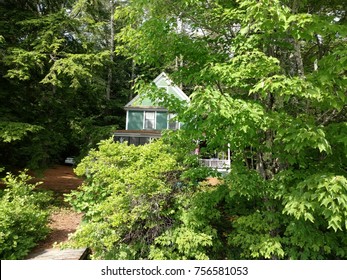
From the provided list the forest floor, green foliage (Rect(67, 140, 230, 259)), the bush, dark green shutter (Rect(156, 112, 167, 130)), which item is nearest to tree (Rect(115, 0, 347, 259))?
green foliage (Rect(67, 140, 230, 259))

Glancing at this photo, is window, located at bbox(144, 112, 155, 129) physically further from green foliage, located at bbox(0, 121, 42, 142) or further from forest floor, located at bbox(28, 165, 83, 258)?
green foliage, located at bbox(0, 121, 42, 142)

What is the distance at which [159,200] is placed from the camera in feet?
15.7

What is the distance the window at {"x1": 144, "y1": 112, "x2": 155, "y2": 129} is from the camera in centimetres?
1906

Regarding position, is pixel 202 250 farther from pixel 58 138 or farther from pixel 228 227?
pixel 58 138

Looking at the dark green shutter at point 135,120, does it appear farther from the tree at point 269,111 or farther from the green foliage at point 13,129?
the tree at point 269,111

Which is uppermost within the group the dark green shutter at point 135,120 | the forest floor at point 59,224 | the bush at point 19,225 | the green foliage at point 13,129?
the dark green shutter at point 135,120

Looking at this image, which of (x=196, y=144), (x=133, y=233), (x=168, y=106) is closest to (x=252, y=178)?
(x=196, y=144)

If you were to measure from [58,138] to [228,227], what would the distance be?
7.79 m

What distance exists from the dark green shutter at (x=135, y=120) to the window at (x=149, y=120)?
40 cm

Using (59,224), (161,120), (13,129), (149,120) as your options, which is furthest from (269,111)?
(149,120)

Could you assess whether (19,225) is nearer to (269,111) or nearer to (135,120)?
(269,111)

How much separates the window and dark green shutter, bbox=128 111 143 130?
0.40m

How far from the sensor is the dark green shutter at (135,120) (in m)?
19.2

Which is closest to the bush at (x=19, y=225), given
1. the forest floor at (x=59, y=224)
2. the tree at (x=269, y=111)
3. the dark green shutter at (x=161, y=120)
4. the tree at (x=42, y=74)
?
the forest floor at (x=59, y=224)
